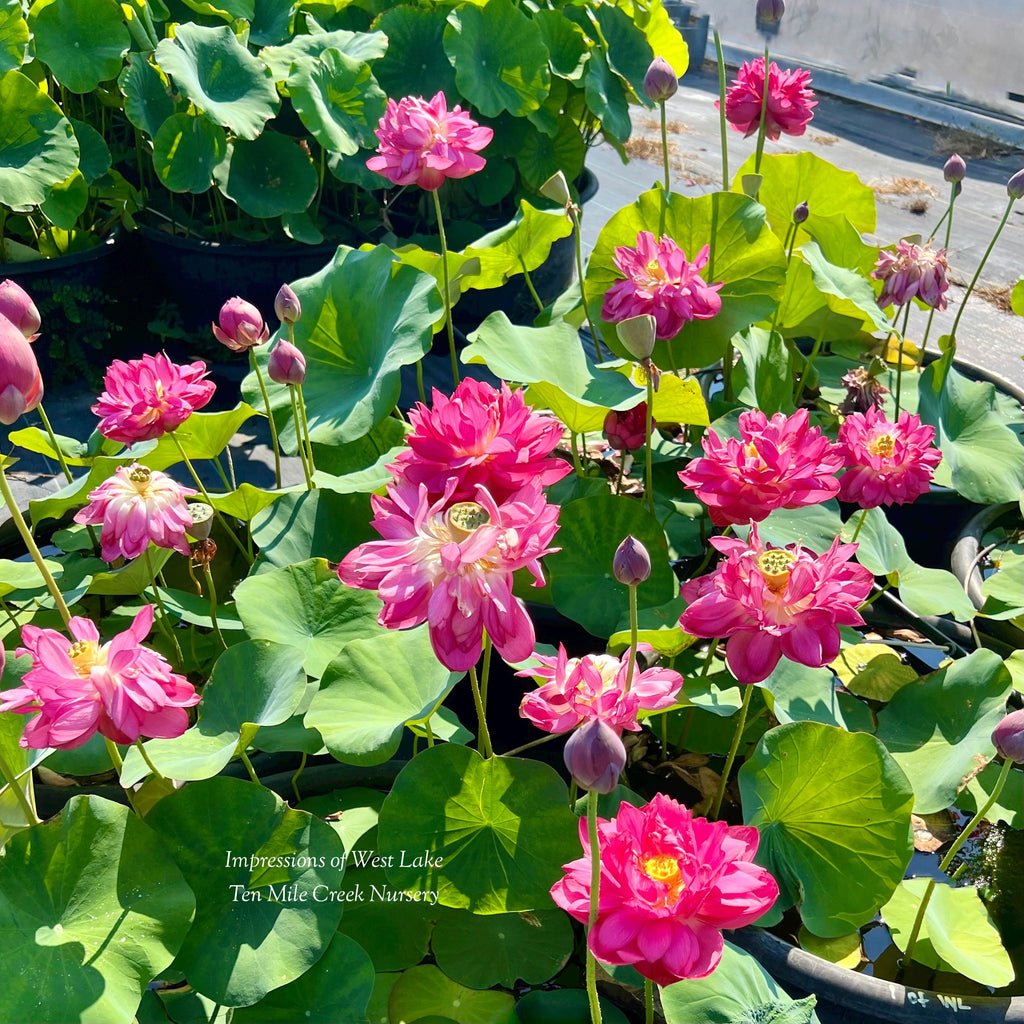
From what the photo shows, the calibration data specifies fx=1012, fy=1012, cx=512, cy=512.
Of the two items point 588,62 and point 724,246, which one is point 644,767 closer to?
point 724,246

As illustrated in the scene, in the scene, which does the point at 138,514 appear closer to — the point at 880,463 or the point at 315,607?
the point at 315,607

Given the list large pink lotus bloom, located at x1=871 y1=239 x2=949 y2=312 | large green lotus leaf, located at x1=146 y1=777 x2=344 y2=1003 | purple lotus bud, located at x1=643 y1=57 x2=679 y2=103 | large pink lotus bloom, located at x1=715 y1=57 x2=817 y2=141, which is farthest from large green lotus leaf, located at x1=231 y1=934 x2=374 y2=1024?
large pink lotus bloom, located at x1=715 y1=57 x2=817 y2=141

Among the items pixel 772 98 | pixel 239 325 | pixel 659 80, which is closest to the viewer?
pixel 239 325

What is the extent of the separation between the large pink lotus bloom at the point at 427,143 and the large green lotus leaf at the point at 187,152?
1.14 metres

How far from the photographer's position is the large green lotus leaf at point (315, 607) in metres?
1.12

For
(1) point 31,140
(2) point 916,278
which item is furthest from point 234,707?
(1) point 31,140

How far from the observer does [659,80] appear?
1355mm

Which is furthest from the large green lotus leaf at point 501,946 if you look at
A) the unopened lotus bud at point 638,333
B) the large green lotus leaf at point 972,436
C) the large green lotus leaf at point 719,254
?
the large green lotus leaf at point 972,436

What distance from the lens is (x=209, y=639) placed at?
4.50 ft

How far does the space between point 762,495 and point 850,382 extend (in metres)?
0.71

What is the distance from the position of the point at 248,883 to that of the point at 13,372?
48 centimetres

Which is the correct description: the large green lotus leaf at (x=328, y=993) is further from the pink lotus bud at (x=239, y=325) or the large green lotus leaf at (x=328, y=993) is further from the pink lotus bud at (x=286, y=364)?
the pink lotus bud at (x=239, y=325)

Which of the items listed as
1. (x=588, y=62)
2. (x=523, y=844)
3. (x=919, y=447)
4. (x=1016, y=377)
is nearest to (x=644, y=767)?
(x=523, y=844)

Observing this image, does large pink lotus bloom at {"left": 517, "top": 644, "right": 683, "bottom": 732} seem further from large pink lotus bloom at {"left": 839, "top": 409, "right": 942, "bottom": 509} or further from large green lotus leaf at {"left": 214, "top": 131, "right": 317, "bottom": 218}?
large green lotus leaf at {"left": 214, "top": 131, "right": 317, "bottom": 218}
